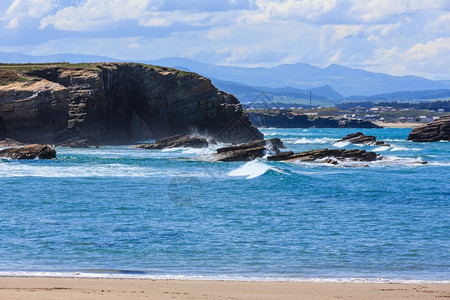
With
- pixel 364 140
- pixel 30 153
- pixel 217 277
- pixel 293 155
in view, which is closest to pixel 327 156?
pixel 293 155

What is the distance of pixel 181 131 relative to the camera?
3255 inches

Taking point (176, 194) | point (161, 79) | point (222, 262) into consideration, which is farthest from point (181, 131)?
point (222, 262)

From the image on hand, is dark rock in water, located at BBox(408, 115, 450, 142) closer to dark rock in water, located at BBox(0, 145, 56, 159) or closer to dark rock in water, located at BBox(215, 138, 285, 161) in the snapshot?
dark rock in water, located at BBox(215, 138, 285, 161)

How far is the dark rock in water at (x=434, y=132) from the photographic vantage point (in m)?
97.3

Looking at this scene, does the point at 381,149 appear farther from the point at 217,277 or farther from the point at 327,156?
the point at 217,277

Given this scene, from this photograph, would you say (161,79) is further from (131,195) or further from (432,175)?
(131,195)

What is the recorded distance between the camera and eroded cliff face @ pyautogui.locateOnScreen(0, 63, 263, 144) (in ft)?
233

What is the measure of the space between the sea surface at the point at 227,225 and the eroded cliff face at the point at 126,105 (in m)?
31.7

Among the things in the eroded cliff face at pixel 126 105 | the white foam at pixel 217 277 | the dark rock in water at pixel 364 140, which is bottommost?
the dark rock in water at pixel 364 140

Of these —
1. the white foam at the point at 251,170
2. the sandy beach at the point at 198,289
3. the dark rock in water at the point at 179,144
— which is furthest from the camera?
the dark rock in water at the point at 179,144

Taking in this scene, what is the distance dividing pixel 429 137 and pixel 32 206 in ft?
268

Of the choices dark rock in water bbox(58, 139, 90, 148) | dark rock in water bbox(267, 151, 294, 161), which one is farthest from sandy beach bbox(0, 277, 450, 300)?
dark rock in water bbox(58, 139, 90, 148)

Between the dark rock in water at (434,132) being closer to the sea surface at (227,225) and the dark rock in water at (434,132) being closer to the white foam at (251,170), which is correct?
the sea surface at (227,225)

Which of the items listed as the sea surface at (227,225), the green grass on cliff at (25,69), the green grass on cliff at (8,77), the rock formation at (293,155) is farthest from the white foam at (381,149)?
the green grass on cliff at (8,77)
